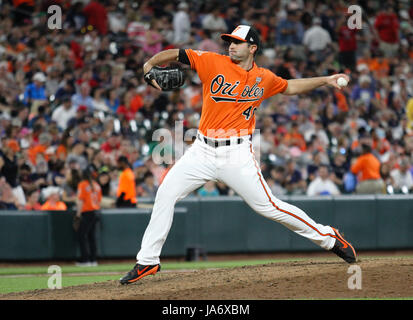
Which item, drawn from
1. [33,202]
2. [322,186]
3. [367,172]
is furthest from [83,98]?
[367,172]

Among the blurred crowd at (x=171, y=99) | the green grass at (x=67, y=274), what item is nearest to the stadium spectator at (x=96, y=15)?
the blurred crowd at (x=171, y=99)

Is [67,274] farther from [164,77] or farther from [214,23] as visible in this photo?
[214,23]

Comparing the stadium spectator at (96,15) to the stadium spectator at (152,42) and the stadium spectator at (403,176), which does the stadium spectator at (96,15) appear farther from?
the stadium spectator at (403,176)

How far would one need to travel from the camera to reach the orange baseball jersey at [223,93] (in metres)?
6.33

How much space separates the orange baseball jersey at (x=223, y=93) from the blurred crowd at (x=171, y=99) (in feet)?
18.3

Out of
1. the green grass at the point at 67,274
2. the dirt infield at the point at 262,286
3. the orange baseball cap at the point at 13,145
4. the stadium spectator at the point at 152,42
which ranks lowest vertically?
the green grass at the point at 67,274

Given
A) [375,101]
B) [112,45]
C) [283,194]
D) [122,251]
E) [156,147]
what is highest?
[112,45]

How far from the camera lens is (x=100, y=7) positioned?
617 inches

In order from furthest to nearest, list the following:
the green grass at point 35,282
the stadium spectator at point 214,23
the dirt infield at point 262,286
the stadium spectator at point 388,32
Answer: the stadium spectator at point 388,32
the stadium spectator at point 214,23
the green grass at point 35,282
the dirt infield at point 262,286

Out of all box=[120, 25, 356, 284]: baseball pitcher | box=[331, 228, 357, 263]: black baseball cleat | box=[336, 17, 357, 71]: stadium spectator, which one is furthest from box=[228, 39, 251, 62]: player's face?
box=[336, 17, 357, 71]: stadium spectator

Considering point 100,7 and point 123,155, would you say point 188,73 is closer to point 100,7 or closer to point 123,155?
point 100,7
